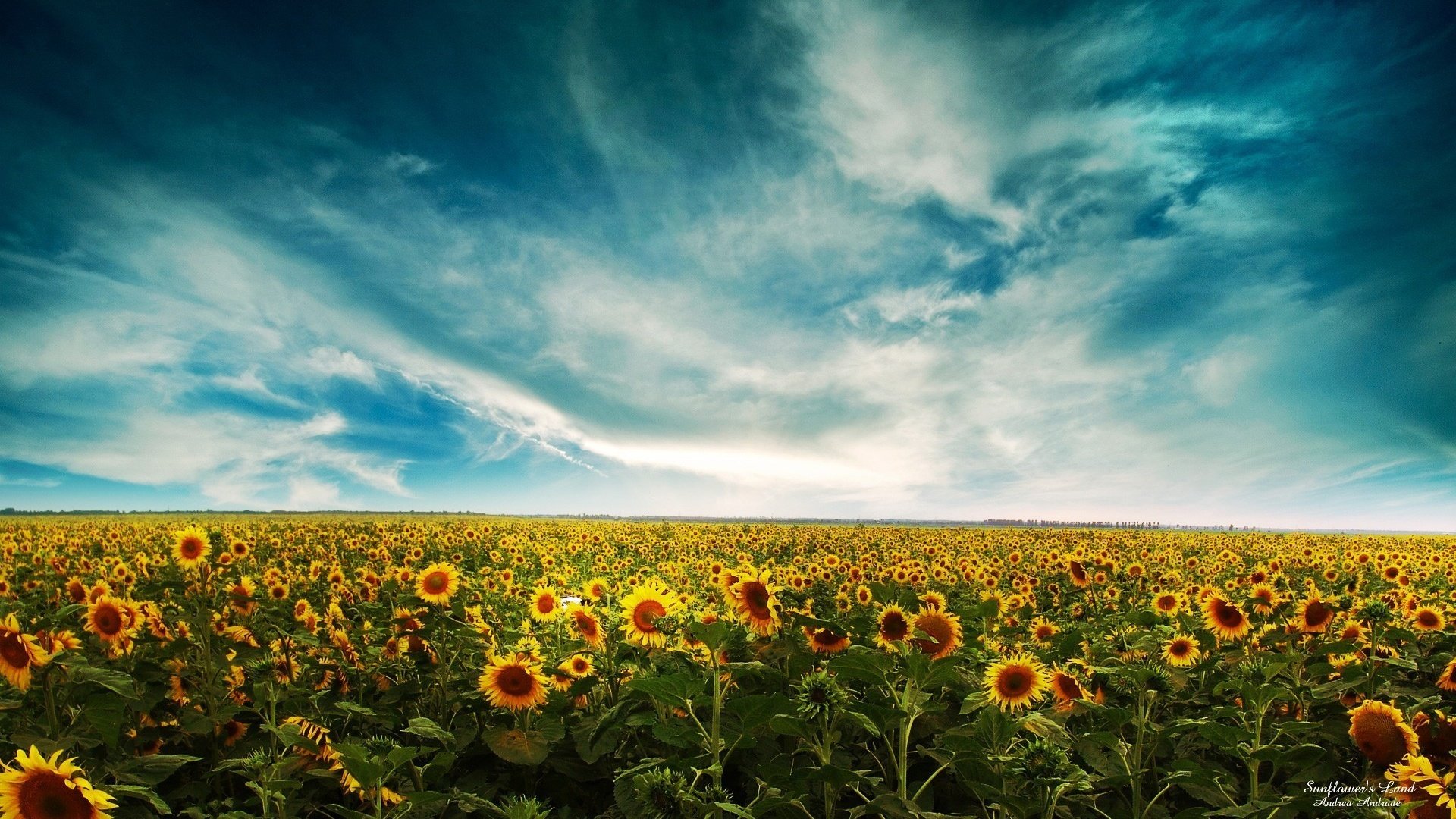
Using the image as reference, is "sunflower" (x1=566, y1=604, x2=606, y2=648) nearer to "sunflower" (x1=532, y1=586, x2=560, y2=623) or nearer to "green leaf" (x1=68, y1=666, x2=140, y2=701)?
"sunflower" (x1=532, y1=586, x2=560, y2=623)

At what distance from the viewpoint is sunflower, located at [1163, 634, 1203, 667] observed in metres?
5.39

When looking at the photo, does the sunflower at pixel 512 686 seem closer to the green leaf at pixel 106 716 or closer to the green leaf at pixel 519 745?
the green leaf at pixel 519 745

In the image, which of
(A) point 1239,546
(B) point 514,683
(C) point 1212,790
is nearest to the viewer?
(C) point 1212,790

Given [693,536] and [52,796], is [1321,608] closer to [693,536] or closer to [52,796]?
[52,796]

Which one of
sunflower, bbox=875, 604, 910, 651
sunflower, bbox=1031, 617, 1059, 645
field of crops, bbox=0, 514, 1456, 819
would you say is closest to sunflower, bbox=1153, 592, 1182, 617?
field of crops, bbox=0, 514, 1456, 819

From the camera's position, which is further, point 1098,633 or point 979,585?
point 979,585

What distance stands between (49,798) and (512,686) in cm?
206

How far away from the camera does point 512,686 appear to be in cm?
411

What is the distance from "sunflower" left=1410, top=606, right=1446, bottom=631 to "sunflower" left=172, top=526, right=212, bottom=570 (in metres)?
13.0

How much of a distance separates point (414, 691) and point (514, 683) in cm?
89

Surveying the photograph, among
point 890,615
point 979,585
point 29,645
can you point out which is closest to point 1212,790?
point 890,615

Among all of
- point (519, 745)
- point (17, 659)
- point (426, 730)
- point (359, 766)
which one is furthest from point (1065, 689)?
point (17, 659)

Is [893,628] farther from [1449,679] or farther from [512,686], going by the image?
[1449,679]

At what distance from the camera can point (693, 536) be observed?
80.6 feet
